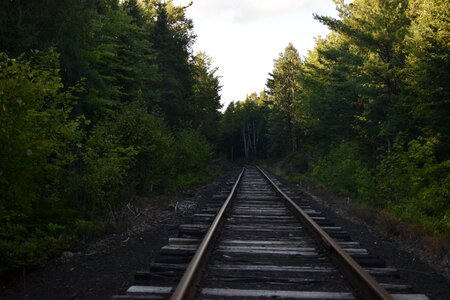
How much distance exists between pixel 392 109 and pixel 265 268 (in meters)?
14.2

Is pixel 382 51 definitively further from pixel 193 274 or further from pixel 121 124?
pixel 193 274

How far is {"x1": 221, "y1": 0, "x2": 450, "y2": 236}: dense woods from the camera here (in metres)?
12.3

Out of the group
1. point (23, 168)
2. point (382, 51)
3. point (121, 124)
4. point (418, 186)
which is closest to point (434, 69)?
point (418, 186)

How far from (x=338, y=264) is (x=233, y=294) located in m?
1.81

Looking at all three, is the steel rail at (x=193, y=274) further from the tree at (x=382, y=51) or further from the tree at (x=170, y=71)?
the tree at (x=170, y=71)

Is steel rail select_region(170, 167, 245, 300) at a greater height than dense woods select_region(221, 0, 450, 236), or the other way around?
dense woods select_region(221, 0, 450, 236)

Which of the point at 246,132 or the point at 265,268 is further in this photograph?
the point at 246,132

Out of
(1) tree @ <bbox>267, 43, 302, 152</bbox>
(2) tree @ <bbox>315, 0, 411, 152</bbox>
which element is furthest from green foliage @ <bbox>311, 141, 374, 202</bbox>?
(1) tree @ <bbox>267, 43, 302, 152</bbox>

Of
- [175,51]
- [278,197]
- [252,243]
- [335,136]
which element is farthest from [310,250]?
[175,51]

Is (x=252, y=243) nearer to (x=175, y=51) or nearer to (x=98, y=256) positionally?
(x=98, y=256)

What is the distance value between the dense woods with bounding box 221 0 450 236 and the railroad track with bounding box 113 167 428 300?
3988 mm

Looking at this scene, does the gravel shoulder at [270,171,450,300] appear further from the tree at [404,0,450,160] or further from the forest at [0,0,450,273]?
the tree at [404,0,450,160]

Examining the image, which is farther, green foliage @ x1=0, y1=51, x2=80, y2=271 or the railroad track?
green foliage @ x1=0, y1=51, x2=80, y2=271

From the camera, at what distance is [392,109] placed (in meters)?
17.8
